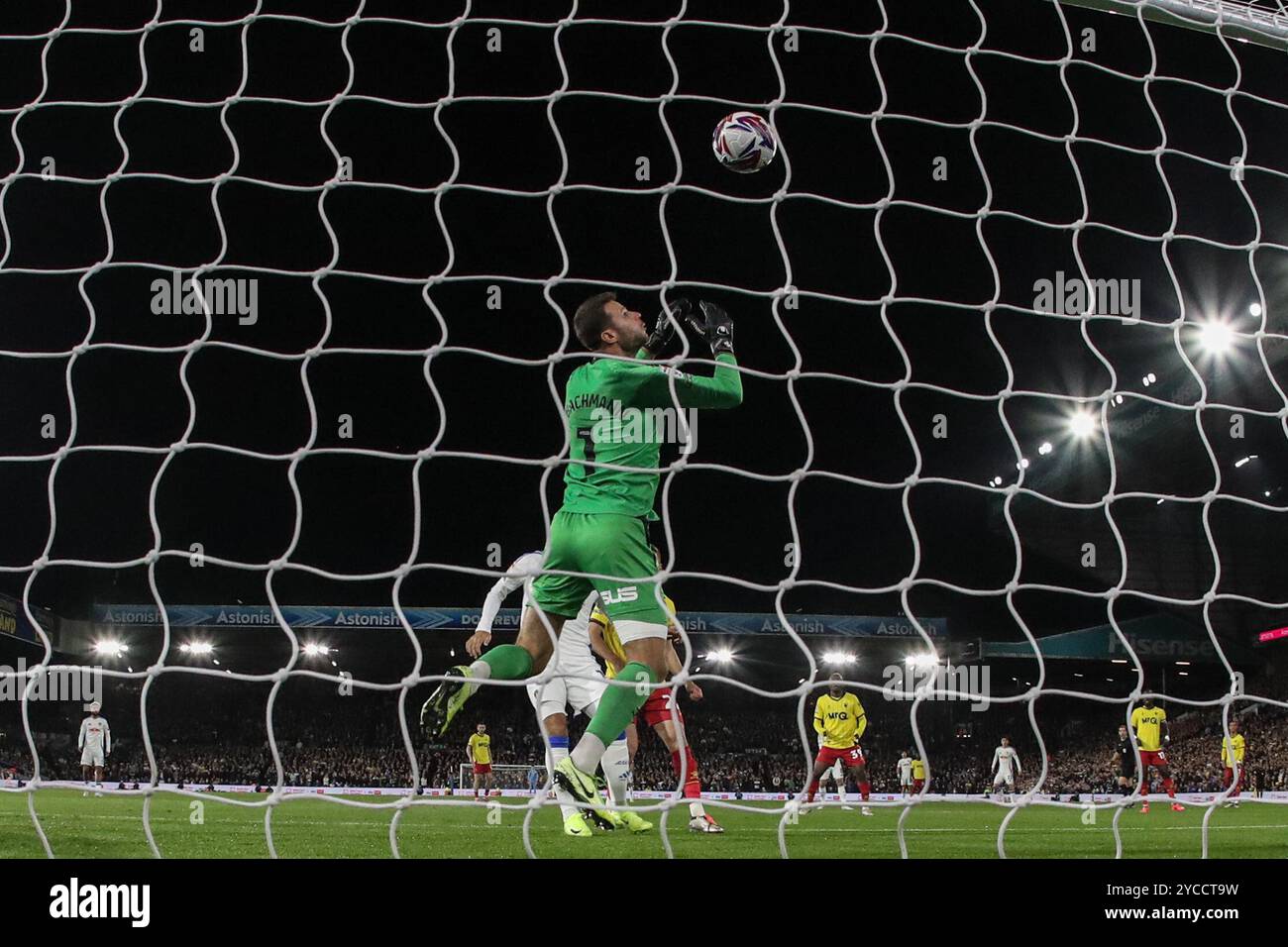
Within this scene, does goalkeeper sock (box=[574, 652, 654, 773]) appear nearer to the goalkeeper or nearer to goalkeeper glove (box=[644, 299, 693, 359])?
the goalkeeper

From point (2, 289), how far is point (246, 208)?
269cm

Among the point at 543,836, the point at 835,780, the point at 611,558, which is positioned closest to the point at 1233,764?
the point at 611,558

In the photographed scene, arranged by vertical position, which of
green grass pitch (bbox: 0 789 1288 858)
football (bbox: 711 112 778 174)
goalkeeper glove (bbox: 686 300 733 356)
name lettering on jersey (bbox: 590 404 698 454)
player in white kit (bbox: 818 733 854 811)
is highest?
football (bbox: 711 112 778 174)

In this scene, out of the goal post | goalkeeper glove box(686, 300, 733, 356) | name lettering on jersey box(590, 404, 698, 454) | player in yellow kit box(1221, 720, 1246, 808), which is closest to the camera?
player in yellow kit box(1221, 720, 1246, 808)

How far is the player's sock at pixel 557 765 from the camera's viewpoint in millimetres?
2934

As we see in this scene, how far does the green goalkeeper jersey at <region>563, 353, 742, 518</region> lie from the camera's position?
10.9 ft

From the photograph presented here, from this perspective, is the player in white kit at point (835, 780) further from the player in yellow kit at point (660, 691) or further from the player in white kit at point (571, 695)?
the player in white kit at point (571, 695)

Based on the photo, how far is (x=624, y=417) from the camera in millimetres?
3480

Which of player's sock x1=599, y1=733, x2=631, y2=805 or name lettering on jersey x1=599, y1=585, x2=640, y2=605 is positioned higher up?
name lettering on jersey x1=599, y1=585, x2=640, y2=605

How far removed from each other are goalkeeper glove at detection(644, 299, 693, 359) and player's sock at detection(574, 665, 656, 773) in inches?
43.0
